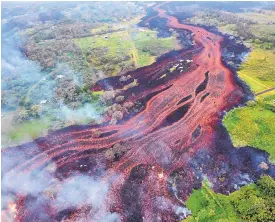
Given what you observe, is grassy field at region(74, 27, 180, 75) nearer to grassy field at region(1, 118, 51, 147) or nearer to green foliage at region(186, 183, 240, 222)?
grassy field at region(1, 118, 51, 147)

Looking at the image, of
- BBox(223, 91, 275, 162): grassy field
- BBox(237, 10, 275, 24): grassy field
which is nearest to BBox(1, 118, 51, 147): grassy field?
BBox(223, 91, 275, 162): grassy field

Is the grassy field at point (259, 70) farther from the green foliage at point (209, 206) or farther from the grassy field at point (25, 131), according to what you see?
the grassy field at point (25, 131)

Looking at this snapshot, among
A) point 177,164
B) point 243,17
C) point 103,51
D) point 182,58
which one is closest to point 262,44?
point 182,58

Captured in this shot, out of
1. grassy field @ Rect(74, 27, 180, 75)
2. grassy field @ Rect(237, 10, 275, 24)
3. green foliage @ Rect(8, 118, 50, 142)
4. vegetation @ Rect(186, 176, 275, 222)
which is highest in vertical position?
green foliage @ Rect(8, 118, 50, 142)

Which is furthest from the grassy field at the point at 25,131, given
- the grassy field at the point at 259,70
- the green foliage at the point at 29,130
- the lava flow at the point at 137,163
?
the grassy field at the point at 259,70

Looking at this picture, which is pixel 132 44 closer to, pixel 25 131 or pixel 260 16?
pixel 25 131

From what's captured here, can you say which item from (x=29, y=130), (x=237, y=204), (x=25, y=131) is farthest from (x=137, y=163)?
(x=25, y=131)
